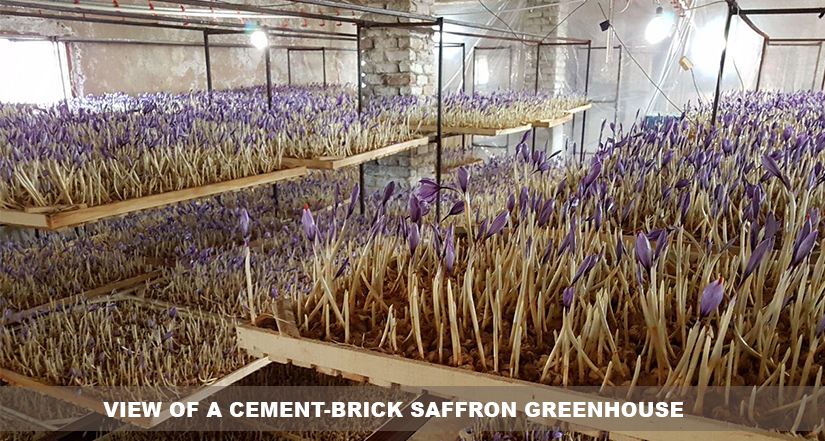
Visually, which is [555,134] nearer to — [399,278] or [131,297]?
[131,297]

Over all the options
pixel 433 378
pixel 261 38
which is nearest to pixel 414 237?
pixel 433 378

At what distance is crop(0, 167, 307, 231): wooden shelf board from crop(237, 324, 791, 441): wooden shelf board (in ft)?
3.88

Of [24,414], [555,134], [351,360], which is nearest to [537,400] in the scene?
[351,360]

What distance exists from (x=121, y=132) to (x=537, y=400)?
2.99 metres

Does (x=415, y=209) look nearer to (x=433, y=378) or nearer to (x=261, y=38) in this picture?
(x=433, y=378)

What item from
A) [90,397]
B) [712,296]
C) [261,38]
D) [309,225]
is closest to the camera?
[712,296]

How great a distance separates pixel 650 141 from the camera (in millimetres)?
3359

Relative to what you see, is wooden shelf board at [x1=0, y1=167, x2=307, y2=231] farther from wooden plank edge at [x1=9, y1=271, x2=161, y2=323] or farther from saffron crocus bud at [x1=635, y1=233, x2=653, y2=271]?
saffron crocus bud at [x1=635, y1=233, x2=653, y2=271]

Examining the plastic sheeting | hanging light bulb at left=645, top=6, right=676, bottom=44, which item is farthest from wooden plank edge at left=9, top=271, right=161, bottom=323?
hanging light bulb at left=645, top=6, right=676, bottom=44

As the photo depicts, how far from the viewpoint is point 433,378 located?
1.19 meters

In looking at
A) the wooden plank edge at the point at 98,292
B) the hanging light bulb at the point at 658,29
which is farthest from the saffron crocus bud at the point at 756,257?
the hanging light bulb at the point at 658,29

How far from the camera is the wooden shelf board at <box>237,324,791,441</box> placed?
97 centimetres

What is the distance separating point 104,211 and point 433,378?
175 cm

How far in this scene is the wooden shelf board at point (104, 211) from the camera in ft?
7.07
